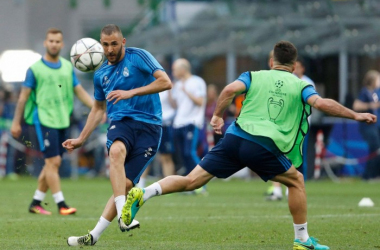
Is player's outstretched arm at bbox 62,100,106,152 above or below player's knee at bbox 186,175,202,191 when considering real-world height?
above

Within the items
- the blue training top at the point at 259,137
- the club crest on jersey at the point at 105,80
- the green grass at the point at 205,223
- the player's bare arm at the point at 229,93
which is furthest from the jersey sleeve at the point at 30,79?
the blue training top at the point at 259,137

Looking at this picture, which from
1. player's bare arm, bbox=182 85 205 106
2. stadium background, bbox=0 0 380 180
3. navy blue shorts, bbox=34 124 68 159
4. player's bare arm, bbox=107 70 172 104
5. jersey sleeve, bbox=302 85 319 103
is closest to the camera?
jersey sleeve, bbox=302 85 319 103

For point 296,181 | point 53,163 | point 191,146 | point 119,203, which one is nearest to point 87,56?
point 119,203

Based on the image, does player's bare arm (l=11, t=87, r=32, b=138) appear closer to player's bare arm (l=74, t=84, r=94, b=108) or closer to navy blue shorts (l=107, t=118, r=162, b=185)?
player's bare arm (l=74, t=84, r=94, b=108)

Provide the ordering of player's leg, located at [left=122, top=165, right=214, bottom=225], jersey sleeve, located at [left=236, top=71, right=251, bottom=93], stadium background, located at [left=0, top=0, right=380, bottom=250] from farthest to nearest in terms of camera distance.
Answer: stadium background, located at [left=0, top=0, right=380, bottom=250] < player's leg, located at [left=122, top=165, right=214, bottom=225] < jersey sleeve, located at [left=236, top=71, right=251, bottom=93]

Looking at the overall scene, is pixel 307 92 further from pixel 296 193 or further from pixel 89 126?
pixel 89 126

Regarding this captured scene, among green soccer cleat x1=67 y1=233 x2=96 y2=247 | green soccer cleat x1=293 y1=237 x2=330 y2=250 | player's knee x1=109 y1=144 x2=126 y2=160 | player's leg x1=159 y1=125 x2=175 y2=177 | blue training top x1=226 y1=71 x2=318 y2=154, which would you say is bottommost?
player's leg x1=159 y1=125 x2=175 y2=177

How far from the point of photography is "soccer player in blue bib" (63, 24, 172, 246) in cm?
859

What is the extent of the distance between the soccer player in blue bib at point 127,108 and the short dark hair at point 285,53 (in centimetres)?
112

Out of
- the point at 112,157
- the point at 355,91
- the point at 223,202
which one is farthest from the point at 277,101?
the point at 355,91

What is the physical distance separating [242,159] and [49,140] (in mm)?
4653

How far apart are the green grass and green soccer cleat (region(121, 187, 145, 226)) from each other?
20.9 inches

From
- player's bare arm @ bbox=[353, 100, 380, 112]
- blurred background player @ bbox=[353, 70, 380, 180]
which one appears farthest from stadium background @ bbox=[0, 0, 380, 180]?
player's bare arm @ bbox=[353, 100, 380, 112]

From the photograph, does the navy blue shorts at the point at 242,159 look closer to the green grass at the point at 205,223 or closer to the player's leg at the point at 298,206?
the player's leg at the point at 298,206
